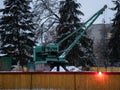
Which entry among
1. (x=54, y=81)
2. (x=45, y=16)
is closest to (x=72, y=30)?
(x=45, y=16)

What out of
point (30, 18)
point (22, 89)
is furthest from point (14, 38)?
point (22, 89)

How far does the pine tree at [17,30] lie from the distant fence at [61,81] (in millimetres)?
30106

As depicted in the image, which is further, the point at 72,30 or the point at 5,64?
the point at 72,30

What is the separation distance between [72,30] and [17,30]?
30.8ft

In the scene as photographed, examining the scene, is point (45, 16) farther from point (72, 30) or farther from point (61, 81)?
point (61, 81)

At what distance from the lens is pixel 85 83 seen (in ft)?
74.3

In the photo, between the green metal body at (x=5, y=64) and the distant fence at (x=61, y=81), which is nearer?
the distant fence at (x=61, y=81)

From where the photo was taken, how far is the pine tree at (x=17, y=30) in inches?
2159

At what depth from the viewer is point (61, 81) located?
23156 mm

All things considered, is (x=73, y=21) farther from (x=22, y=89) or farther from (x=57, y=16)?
(x=22, y=89)

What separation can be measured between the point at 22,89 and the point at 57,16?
39.6 m

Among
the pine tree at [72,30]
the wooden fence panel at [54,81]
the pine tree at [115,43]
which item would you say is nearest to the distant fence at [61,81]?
the wooden fence panel at [54,81]

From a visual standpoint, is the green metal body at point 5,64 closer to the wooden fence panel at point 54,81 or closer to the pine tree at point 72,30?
the pine tree at point 72,30

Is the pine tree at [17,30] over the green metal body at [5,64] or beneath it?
over
